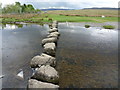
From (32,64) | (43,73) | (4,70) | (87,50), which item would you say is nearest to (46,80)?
(43,73)

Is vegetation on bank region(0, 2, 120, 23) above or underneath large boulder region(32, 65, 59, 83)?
above

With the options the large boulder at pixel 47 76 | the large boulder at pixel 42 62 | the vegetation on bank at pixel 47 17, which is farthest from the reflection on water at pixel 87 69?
the vegetation on bank at pixel 47 17

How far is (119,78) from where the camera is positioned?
9039mm

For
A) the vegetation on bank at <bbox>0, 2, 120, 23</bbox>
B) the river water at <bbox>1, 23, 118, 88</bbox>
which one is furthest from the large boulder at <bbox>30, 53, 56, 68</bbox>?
the vegetation on bank at <bbox>0, 2, 120, 23</bbox>

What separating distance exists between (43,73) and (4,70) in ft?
11.9

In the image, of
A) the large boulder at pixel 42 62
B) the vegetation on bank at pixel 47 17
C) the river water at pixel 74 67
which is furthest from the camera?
the vegetation on bank at pixel 47 17

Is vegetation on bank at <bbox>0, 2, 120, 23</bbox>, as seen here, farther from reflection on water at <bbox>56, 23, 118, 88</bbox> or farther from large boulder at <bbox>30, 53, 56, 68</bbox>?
large boulder at <bbox>30, 53, 56, 68</bbox>

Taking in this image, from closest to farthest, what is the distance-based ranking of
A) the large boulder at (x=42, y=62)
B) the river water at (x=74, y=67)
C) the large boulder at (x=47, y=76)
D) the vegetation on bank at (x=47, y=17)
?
the large boulder at (x=47, y=76)
the river water at (x=74, y=67)
the large boulder at (x=42, y=62)
the vegetation on bank at (x=47, y=17)

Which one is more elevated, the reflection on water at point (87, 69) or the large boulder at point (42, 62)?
the large boulder at point (42, 62)

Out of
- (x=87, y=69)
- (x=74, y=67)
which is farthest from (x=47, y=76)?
(x=87, y=69)

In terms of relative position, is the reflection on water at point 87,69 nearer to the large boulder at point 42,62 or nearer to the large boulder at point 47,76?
the large boulder at point 47,76

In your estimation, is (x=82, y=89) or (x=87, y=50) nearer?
(x=82, y=89)

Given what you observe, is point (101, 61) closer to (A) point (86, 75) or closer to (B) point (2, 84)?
(A) point (86, 75)

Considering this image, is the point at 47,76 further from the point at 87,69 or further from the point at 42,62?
the point at 87,69
